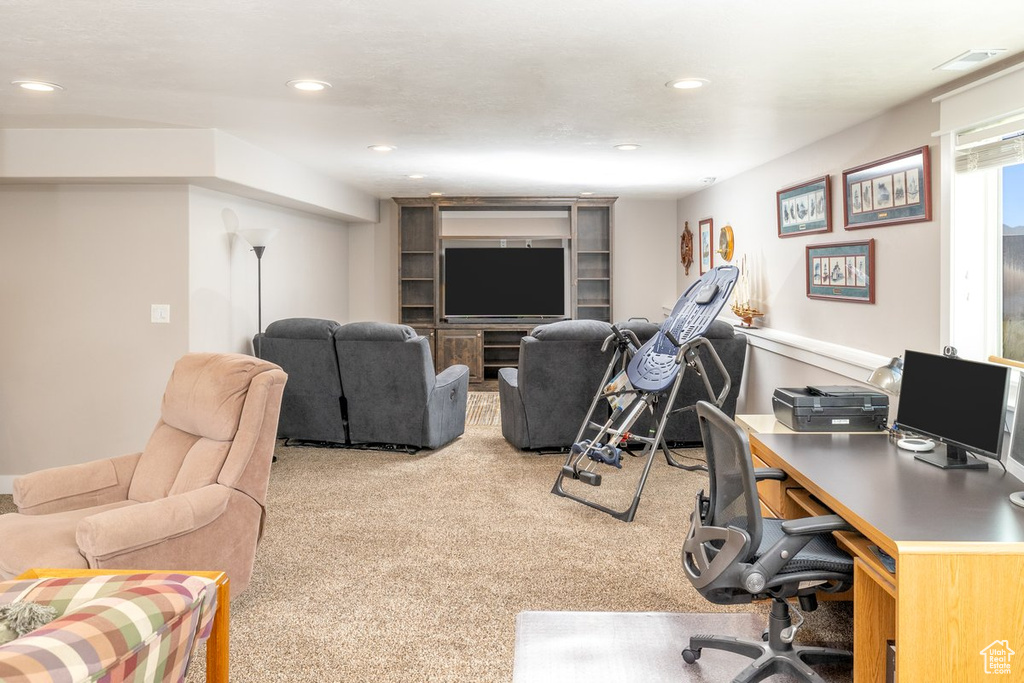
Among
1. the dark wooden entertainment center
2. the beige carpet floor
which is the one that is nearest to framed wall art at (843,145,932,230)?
the beige carpet floor

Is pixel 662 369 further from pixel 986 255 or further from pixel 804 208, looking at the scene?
pixel 804 208

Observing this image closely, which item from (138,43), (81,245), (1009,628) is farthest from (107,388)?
(1009,628)

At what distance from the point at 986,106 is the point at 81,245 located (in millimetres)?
4988

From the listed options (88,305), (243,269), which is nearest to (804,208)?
(243,269)

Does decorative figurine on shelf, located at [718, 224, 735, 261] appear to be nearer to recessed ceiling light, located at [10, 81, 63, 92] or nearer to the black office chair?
the black office chair

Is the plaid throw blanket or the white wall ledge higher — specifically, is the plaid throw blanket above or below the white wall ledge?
below

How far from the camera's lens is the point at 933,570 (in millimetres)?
1788

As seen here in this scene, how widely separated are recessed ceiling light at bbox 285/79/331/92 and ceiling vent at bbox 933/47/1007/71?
2.69 meters

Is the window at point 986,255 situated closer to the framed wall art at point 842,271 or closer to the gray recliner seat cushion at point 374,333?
the framed wall art at point 842,271

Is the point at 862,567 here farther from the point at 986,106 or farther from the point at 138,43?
the point at 138,43

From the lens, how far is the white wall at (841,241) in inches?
152

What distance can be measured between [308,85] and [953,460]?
9.96ft

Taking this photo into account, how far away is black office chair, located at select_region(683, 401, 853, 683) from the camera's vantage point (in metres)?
2.08

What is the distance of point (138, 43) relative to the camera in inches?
113
